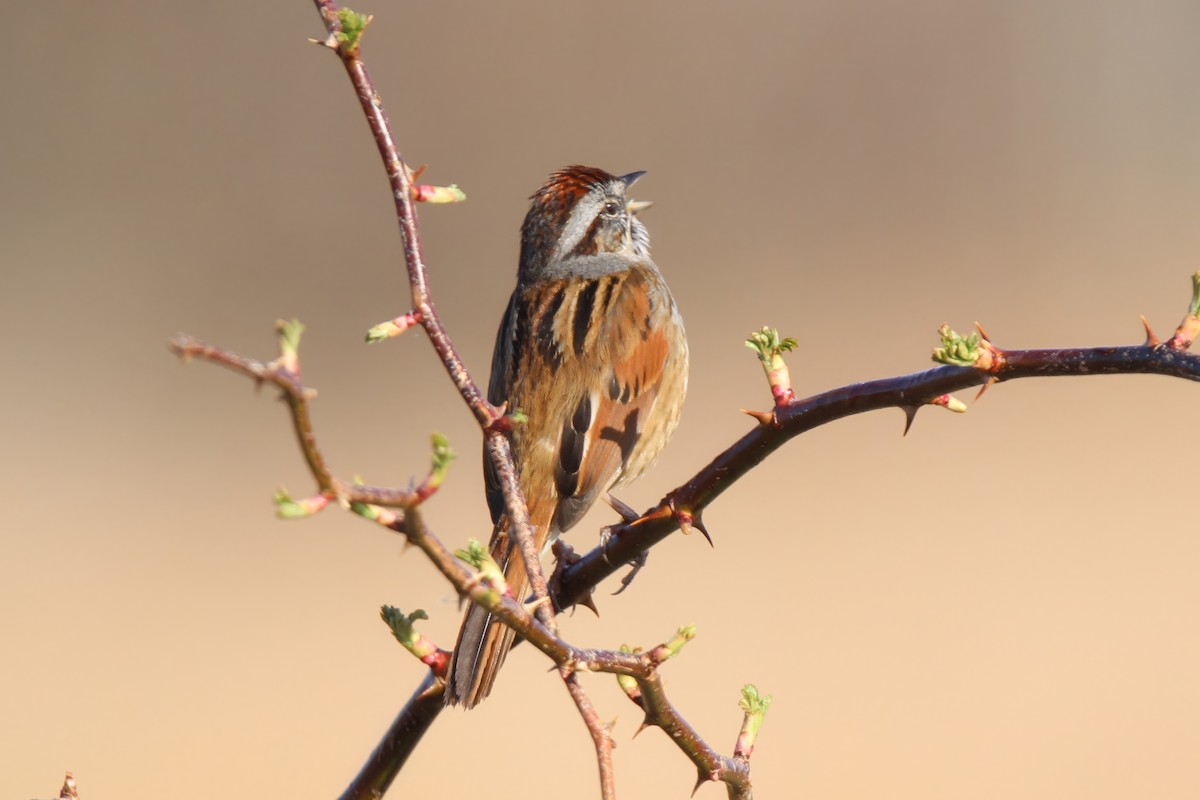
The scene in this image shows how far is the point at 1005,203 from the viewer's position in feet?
27.2

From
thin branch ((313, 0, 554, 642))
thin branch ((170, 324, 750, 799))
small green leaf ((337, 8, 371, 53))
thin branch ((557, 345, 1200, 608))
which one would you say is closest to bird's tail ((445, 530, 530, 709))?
thin branch ((557, 345, 1200, 608))

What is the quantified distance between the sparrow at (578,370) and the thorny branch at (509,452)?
1022mm

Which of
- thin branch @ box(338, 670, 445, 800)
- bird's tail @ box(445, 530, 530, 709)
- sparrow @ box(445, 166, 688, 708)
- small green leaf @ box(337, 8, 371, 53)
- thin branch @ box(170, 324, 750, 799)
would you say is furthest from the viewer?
sparrow @ box(445, 166, 688, 708)

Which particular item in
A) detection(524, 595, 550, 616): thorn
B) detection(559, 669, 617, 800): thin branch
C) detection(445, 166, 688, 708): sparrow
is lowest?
detection(559, 669, 617, 800): thin branch

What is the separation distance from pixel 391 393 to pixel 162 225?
1.82m

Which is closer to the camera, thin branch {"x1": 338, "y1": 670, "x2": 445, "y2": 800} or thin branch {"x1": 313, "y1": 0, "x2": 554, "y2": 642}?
thin branch {"x1": 313, "y1": 0, "x2": 554, "y2": 642}

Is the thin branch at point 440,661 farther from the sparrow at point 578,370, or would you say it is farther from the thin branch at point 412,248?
the sparrow at point 578,370

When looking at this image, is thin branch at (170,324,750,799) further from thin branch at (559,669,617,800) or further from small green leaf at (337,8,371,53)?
small green leaf at (337,8,371,53)

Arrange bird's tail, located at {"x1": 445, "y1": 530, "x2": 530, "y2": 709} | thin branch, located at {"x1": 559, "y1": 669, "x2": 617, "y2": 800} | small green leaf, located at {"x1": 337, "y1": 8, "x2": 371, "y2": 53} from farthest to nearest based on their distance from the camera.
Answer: bird's tail, located at {"x1": 445, "y1": 530, "x2": 530, "y2": 709}
small green leaf, located at {"x1": 337, "y1": 8, "x2": 371, "y2": 53}
thin branch, located at {"x1": 559, "y1": 669, "x2": 617, "y2": 800}

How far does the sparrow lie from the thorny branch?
3.35ft

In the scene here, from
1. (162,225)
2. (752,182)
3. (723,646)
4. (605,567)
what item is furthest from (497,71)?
(605,567)

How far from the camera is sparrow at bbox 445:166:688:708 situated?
2684mm

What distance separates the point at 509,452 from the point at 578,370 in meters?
1.59

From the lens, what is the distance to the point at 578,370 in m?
2.85
